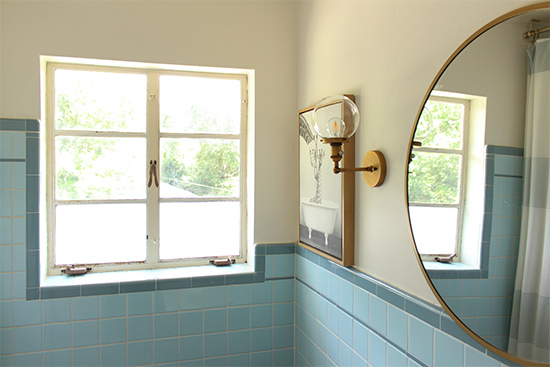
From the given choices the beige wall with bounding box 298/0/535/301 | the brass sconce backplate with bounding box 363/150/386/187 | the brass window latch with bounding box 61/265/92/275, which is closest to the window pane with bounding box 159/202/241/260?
the brass window latch with bounding box 61/265/92/275

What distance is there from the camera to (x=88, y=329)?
203 cm

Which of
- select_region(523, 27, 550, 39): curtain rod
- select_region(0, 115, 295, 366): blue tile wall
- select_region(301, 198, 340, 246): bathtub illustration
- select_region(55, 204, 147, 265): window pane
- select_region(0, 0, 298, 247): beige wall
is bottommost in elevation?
select_region(0, 115, 295, 366): blue tile wall

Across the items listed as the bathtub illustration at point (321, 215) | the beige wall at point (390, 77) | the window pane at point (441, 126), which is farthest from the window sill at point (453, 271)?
the bathtub illustration at point (321, 215)

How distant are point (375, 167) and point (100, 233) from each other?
158 centimetres

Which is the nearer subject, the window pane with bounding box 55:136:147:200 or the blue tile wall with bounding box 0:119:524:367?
the blue tile wall with bounding box 0:119:524:367

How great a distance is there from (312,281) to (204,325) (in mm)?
660

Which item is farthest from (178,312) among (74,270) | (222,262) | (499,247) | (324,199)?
(499,247)

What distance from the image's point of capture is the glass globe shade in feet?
4.47

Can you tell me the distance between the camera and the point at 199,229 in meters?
2.35

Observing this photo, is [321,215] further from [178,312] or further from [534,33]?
[534,33]

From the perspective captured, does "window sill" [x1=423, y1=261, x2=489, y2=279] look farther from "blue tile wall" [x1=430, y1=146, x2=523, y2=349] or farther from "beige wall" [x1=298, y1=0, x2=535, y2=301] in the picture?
"beige wall" [x1=298, y1=0, x2=535, y2=301]

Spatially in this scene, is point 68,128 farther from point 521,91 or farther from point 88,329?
point 521,91

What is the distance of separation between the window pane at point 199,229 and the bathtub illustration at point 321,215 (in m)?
0.51

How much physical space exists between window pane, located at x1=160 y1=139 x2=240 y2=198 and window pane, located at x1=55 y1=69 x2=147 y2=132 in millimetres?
241
